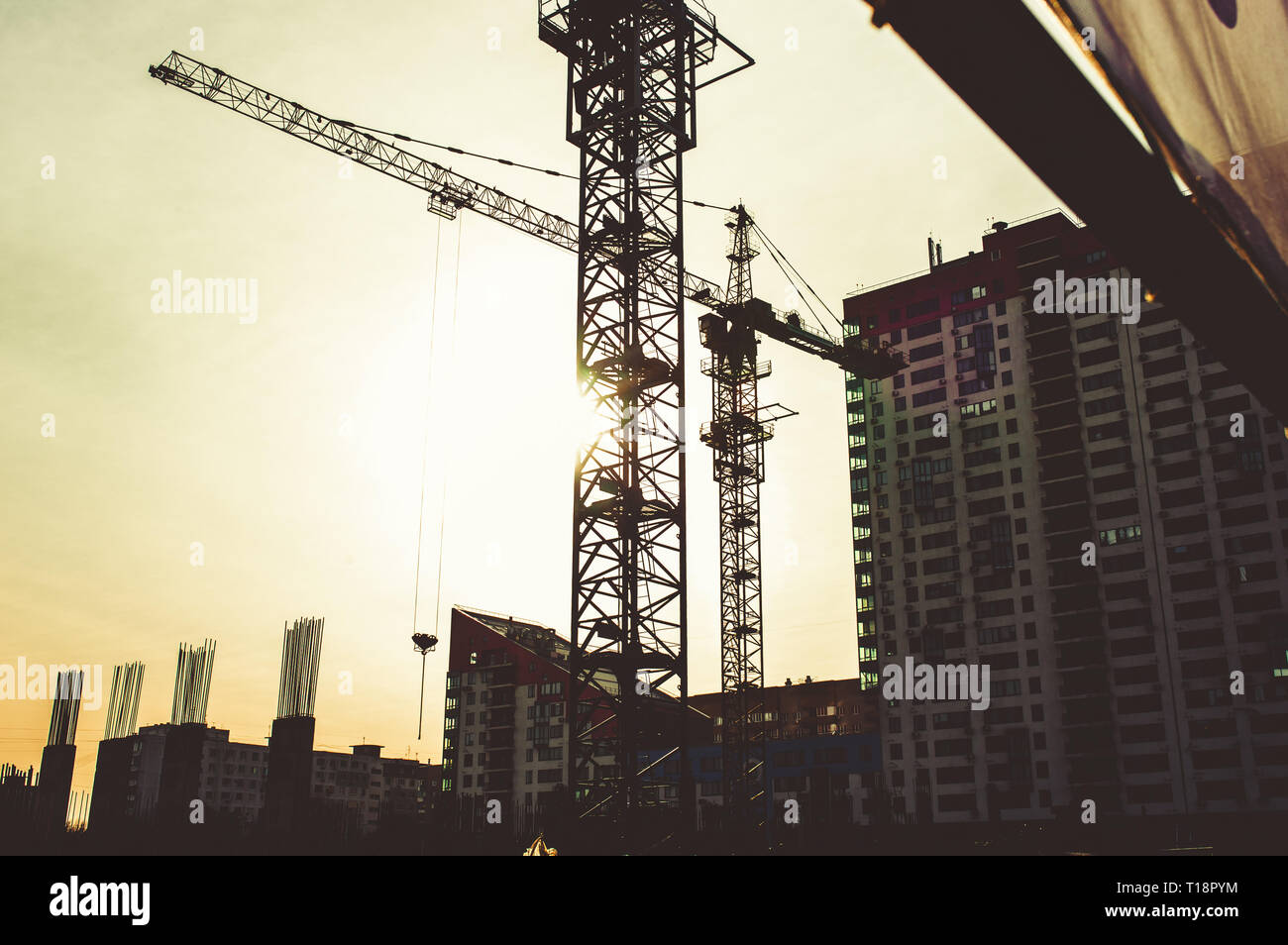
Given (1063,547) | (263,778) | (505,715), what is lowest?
(263,778)

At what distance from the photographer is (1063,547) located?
229 feet

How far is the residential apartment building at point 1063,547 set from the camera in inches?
2395

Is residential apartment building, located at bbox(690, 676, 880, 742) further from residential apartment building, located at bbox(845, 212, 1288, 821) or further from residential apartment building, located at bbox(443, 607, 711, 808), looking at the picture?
residential apartment building, located at bbox(845, 212, 1288, 821)

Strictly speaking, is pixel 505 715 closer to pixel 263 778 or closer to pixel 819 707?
pixel 819 707

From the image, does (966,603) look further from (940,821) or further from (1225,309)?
(1225,309)

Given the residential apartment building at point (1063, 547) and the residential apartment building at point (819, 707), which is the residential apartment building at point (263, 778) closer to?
the residential apartment building at point (819, 707)

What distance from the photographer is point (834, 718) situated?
328ft

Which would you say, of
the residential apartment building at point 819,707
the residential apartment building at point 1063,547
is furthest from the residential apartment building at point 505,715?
the residential apartment building at point 1063,547

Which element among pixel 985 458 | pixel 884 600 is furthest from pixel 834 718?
pixel 985 458

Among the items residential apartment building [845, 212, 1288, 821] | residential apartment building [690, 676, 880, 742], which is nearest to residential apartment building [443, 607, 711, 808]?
residential apartment building [690, 676, 880, 742]

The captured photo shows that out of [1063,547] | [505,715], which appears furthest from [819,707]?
[1063,547]

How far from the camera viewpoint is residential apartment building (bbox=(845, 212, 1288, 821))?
200 feet

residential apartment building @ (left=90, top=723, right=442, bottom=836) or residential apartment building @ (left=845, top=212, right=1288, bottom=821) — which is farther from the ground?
residential apartment building @ (left=845, top=212, right=1288, bottom=821)

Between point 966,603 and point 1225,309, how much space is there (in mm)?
74419
